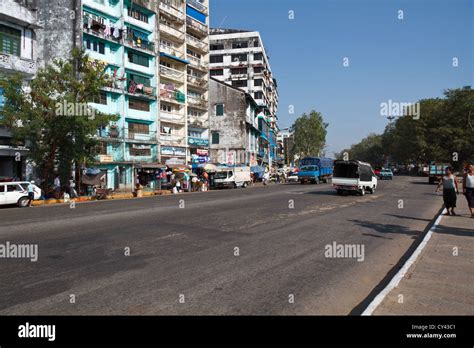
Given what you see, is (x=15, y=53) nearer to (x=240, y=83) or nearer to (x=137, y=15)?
(x=137, y=15)

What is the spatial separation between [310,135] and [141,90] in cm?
7050

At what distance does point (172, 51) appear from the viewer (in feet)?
156

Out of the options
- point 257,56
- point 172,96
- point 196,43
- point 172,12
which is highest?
point 257,56

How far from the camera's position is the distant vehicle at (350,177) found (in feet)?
80.5

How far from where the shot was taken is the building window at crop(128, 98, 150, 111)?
40.0m

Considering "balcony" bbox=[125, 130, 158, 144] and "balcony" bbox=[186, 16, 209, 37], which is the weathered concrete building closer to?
"balcony" bbox=[186, 16, 209, 37]

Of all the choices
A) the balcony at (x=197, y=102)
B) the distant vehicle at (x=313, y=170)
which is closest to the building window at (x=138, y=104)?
the balcony at (x=197, y=102)

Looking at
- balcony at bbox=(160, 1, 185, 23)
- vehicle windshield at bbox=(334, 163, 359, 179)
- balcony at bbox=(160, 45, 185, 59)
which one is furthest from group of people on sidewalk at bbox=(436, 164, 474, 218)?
balcony at bbox=(160, 1, 185, 23)

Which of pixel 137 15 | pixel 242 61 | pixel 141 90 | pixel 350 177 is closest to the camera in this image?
pixel 350 177

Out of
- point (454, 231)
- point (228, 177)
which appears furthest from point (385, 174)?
point (454, 231)

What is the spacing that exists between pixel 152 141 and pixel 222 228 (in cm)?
3191

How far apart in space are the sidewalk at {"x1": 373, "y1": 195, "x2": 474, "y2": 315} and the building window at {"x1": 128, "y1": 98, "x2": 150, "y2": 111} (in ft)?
118
